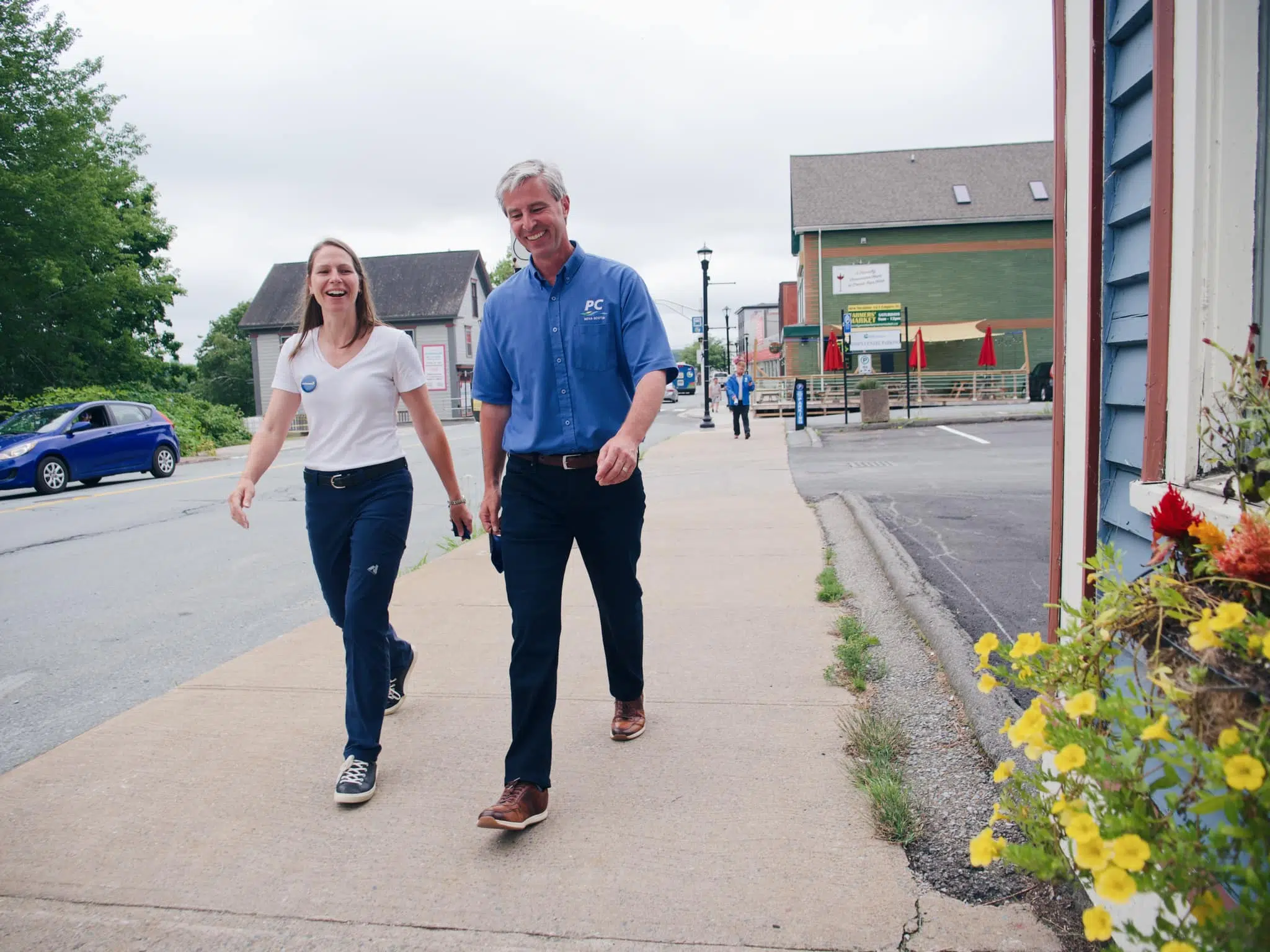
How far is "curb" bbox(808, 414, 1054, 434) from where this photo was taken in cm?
2183

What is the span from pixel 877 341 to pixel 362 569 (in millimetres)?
35095

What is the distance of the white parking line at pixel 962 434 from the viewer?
1722 cm

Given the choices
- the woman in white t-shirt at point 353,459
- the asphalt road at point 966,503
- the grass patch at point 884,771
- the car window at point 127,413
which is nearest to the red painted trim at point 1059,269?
the grass patch at point 884,771

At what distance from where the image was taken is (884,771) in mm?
3221

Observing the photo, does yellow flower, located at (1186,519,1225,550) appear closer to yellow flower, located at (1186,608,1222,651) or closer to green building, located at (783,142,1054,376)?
yellow flower, located at (1186,608,1222,651)

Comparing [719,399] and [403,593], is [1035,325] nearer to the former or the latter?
[719,399]

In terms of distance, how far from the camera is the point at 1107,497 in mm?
2617

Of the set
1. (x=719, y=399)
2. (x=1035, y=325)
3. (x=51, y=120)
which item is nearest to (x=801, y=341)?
(x=1035, y=325)

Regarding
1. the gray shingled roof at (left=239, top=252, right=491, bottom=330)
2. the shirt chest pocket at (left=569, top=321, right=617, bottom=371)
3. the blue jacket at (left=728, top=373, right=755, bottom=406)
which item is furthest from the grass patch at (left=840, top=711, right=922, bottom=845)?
the gray shingled roof at (left=239, top=252, right=491, bottom=330)

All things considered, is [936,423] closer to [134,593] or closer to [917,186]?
[134,593]

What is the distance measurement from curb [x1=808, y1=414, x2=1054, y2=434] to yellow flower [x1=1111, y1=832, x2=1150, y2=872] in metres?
20.7

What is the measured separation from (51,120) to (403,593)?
81.0 ft

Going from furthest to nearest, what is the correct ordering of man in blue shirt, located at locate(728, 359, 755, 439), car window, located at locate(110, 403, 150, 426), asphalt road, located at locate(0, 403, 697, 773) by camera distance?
1. man in blue shirt, located at locate(728, 359, 755, 439)
2. car window, located at locate(110, 403, 150, 426)
3. asphalt road, located at locate(0, 403, 697, 773)

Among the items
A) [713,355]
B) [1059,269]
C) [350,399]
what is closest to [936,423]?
[1059,269]
